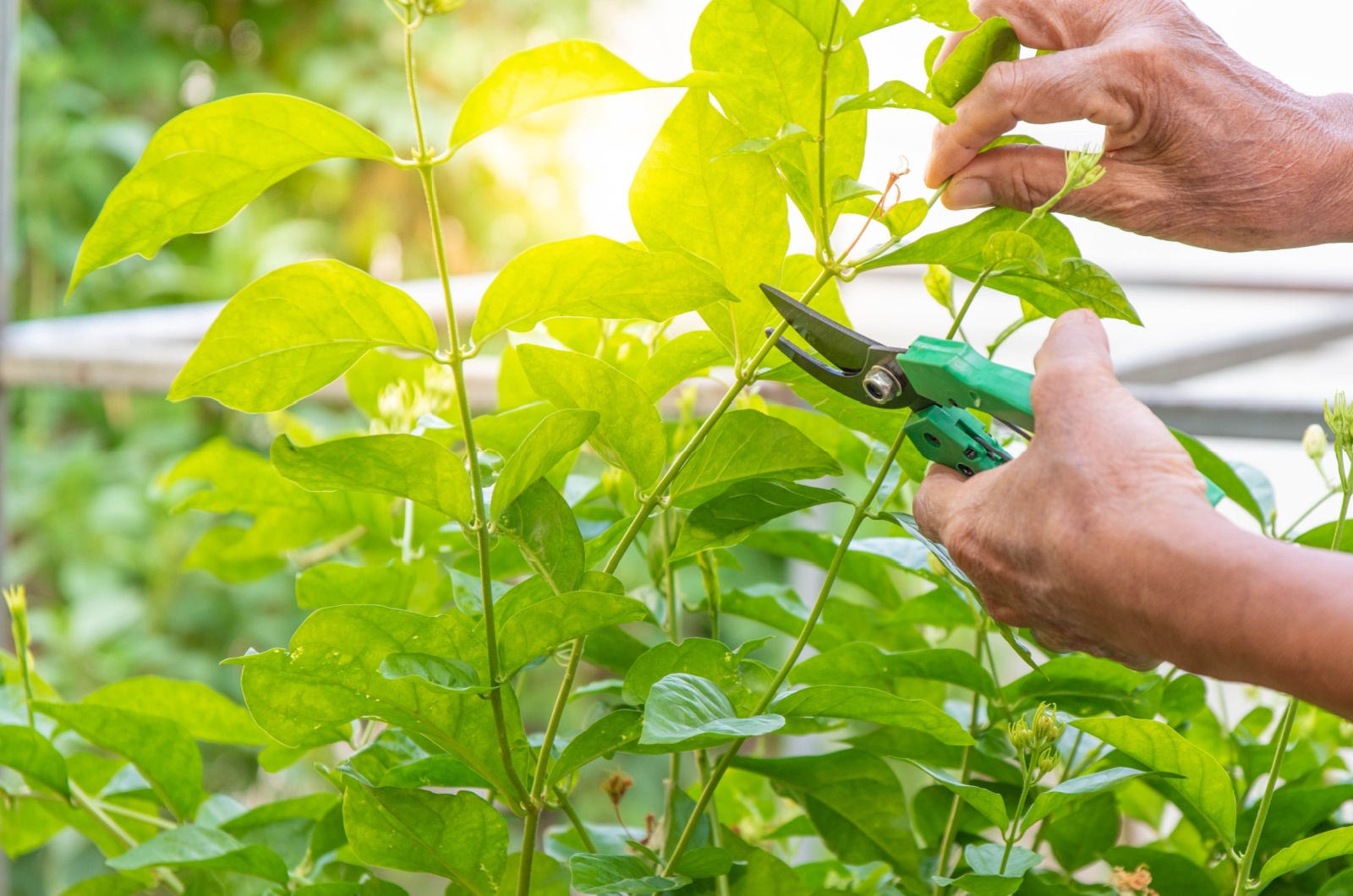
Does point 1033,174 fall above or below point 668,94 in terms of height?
below

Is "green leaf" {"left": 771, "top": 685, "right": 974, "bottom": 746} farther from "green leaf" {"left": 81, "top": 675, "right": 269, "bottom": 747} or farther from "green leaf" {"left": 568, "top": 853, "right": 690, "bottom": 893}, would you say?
"green leaf" {"left": 81, "top": 675, "right": 269, "bottom": 747}

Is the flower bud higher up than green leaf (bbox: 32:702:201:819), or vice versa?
the flower bud

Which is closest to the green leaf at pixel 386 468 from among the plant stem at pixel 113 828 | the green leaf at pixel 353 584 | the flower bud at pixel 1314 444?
the green leaf at pixel 353 584

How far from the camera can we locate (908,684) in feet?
1.71

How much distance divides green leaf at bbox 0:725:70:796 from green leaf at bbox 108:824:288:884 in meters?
0.05

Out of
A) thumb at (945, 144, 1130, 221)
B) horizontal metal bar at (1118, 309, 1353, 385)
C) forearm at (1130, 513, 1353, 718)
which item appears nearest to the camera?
forearm at (1130, 513, 1353, 718)

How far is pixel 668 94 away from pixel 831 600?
219 centimetres

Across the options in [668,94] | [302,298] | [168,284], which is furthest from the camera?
[668,94]

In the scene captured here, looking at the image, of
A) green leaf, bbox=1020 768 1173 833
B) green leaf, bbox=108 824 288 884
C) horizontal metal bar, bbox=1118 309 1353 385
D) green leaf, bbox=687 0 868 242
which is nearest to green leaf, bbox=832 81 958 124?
green leaf, bbox=687 0 868 242

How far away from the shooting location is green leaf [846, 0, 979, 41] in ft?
1.14

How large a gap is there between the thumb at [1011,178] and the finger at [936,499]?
0.10m

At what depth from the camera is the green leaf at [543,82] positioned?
329 millimetres

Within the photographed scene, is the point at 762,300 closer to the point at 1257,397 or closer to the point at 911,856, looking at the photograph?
the point at 911,856

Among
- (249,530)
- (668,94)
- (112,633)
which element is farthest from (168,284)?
(249,530)
